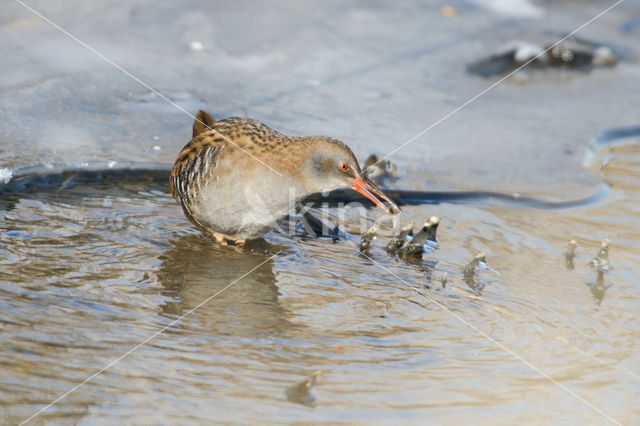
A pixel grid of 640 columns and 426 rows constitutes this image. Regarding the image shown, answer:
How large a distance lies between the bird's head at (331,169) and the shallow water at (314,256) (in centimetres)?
32

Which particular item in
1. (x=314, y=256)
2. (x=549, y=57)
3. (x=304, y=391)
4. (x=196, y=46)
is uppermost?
(x=549, y=57)

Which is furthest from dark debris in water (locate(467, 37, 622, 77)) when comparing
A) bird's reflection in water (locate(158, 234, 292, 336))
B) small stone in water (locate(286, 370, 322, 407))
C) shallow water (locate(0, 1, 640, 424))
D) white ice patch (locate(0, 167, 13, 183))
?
small stone in water (locate(286, 370, 322, 407))

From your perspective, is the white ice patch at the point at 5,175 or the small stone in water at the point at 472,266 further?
the white ice patch at the point at 5,175

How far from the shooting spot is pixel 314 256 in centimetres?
416

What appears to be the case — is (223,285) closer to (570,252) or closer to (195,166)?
(195,166)

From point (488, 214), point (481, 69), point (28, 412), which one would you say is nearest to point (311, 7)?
point (481, 69)

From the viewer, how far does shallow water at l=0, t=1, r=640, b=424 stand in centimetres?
282

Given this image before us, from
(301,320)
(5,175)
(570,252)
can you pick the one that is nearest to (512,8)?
(570,252)

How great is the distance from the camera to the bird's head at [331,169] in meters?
4.21

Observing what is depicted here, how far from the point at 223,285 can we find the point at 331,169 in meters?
0.89

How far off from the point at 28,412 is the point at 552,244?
3.01m

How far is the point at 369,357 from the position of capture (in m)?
3.11

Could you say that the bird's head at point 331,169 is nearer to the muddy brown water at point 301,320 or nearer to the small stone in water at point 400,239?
the small stone in water at point 400,239

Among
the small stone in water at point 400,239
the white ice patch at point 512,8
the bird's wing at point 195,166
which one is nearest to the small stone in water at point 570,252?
the small stone in water at point 400,239
